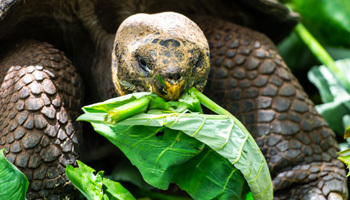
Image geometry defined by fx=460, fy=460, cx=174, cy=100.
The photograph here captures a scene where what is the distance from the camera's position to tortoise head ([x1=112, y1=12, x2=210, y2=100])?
1.61 metres

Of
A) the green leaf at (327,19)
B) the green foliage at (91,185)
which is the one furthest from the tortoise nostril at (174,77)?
the green leaf at (327,19)

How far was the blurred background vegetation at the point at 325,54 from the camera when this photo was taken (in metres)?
2.68

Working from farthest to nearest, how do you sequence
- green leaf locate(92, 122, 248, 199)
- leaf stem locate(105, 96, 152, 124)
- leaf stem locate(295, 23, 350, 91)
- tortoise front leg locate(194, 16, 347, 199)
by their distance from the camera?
leaf stem locate(295, 23, 350, 91)
tortoise front leg locate(194, 16, 347, 199)
green leaf locate(92, 122, 248, 199)
leaf stem locate(105, 96, 152, 124)

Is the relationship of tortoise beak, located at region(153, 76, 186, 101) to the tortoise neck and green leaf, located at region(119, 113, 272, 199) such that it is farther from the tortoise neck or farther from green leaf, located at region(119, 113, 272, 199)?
the tortoise neck

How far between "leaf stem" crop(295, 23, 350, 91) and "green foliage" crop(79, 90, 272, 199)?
1.29 m

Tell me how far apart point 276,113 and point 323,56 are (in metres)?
0.89

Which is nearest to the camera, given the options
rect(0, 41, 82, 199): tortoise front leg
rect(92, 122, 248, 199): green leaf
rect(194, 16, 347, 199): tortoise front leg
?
rect(92, 122, 248, 199): green leaf

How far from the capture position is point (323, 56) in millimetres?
2922

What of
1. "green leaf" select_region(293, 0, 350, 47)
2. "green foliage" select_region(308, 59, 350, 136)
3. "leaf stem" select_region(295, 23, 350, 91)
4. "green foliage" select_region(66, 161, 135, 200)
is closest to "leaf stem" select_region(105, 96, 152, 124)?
"green foliage" select_region(66, 161, 135, 200)

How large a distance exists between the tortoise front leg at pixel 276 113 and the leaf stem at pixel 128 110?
0.77 metres

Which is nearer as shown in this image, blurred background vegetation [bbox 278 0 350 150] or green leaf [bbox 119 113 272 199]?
green leaf [bbox 119 113 272 199]

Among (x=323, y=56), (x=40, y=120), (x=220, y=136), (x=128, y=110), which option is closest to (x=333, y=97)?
(x=323, y=56)

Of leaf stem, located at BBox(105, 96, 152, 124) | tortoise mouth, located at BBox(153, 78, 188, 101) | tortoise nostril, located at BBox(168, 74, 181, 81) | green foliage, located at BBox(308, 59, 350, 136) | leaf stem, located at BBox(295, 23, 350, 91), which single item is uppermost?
tortoise nostril, located at BBox(168, 74, 181, 81)

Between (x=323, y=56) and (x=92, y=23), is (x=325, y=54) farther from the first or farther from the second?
(x=92, y=23)
